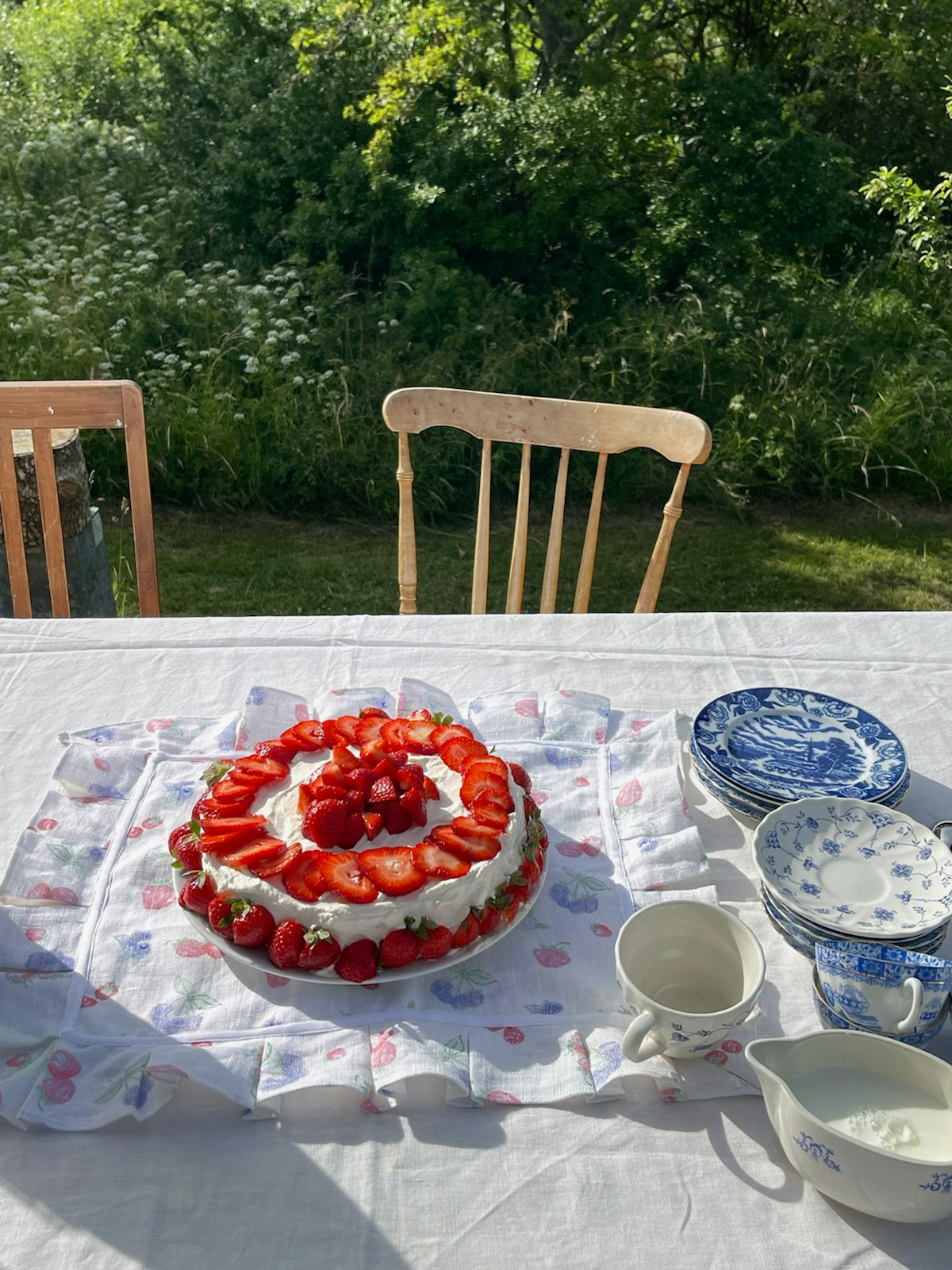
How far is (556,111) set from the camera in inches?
194

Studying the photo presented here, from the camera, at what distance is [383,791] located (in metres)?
0.98

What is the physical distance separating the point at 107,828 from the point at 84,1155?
1.20 feet

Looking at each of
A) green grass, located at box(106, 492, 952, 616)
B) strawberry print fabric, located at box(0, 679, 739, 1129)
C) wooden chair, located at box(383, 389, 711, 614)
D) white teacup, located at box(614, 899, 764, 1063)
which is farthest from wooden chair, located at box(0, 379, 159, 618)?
green grass, located at box(106, 492, 952, 616)

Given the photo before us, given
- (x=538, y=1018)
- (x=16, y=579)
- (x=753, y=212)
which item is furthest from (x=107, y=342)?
(x=538, y=1018)

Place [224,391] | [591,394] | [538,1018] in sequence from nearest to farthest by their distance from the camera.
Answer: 1. [538,1018]
2. [224,391]
3. [591,394]

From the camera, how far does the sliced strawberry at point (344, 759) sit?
3.35 feet

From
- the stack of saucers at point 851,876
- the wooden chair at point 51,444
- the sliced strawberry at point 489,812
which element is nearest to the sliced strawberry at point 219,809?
the sliced strawberry at point 489,812

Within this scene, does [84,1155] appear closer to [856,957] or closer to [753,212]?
[856,957]

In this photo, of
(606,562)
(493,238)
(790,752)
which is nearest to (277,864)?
(790,752)

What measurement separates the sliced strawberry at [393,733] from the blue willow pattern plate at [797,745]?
32cm

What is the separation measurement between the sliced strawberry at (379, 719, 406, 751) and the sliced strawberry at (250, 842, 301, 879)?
176mm

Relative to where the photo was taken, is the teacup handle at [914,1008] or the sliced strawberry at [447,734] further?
the sliced strawberry at [447,734]

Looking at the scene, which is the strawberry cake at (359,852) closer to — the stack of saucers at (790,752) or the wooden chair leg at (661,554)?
the stack of saucers at (790,752)

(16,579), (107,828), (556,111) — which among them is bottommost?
(16,579)
